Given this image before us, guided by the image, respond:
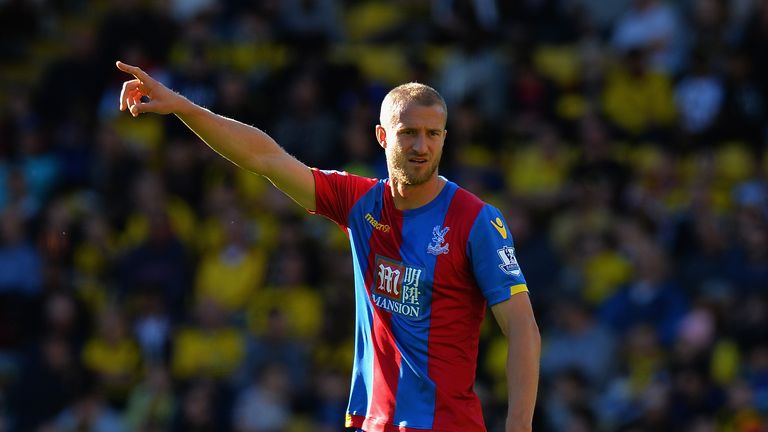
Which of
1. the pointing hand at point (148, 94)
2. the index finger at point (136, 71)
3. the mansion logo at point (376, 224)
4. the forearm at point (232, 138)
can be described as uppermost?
the index finger at point (136, 71)

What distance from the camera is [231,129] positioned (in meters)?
6.31

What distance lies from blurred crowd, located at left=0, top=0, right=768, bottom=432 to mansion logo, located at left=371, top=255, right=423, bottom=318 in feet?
18.1

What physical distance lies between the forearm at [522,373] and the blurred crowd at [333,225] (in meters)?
5.77

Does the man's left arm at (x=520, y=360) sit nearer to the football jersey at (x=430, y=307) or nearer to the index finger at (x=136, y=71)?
the football jersey at (x=430, y=307)

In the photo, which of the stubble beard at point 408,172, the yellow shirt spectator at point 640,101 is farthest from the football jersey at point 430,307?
the yellow shirt spectator at point 640,101

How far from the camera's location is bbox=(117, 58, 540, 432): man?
602 centimetres

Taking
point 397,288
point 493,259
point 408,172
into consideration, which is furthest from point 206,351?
point 493,259

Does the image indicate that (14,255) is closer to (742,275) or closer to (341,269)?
(341,269)

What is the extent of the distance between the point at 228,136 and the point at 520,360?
64.1 inches

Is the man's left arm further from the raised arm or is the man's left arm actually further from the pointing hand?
the pointing hand

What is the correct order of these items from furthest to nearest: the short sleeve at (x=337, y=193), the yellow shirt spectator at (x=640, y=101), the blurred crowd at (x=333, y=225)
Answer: the yellow shirt spectator at (x=640, y=101) < the blurred crowd at (x=333, y=225) < the short sleeve at (x=337, y=193)

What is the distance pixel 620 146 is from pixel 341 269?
120 inches

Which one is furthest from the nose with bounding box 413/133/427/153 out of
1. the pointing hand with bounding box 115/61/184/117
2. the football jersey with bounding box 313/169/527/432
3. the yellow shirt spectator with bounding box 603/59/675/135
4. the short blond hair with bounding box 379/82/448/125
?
A: the yellow shirt spectator with bounding box 603/59/675/135

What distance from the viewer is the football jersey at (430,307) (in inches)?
238
